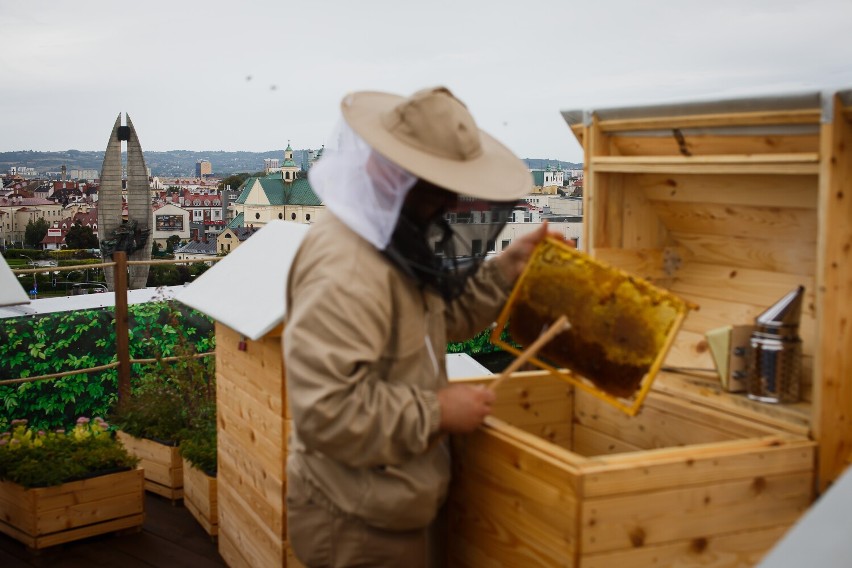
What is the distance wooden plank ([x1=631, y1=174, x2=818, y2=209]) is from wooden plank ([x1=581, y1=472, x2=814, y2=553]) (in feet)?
2.77

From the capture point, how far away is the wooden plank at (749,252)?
2.68 meters

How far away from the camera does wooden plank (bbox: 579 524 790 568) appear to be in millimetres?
1976

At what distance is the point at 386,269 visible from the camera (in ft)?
6.71

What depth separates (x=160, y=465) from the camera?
206 inches

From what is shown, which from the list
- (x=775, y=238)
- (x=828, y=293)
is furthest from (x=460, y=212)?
(x=775, y=238)

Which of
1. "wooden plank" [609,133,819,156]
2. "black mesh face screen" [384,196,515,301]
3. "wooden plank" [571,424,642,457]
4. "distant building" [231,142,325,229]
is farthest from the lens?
"distant building" [231,142,325,229]

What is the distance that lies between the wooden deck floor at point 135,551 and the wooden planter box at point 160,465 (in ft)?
1.11

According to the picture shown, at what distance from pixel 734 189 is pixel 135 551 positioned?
3586 millimetres

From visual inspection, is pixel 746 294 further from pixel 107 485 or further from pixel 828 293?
pixel 107 485

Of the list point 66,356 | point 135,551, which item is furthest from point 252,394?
point 66,356

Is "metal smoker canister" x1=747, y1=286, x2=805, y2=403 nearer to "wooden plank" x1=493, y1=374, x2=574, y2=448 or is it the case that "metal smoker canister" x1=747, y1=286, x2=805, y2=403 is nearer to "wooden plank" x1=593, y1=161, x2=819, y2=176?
"wooden plank" x1=593, y1=161, x2=819, y2=176

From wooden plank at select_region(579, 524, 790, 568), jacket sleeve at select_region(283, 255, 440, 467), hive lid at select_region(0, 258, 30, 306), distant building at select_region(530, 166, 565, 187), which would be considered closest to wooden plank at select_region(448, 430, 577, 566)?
wooden plank at select_region(579, 524, 790, 568)

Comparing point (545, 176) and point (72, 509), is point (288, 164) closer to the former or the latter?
point (545, 176)

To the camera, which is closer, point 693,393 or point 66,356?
point 693,393
